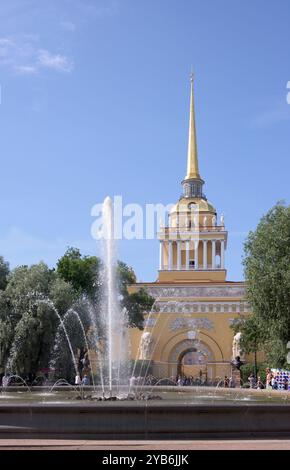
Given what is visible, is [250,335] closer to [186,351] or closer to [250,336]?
[250,336]

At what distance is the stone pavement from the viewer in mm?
8742

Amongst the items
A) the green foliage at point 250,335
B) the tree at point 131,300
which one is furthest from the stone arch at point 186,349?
the green foliage at point 250,335

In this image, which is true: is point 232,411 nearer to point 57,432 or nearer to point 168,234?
point 57,432

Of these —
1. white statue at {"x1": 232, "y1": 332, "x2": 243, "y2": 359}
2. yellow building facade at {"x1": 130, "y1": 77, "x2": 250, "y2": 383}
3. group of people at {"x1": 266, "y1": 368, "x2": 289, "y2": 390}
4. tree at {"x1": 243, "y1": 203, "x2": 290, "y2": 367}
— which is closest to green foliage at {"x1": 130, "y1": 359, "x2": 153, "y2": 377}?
yellow building facade at {"x1": 130, "y1": 77, "x2": 250, "y2": 383}

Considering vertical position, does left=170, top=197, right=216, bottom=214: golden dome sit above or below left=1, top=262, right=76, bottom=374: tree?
above

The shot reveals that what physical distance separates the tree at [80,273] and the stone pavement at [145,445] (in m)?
30.4

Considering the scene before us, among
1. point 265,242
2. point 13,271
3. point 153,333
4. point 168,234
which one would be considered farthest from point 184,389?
point 168,234

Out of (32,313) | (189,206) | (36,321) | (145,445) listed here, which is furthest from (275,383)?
(189,206)

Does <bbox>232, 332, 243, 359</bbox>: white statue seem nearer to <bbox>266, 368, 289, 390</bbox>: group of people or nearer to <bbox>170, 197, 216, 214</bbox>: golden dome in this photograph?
<bbox>266, 368, 289, 390</bbox>: group of people

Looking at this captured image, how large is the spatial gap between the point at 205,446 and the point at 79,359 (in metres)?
30.0

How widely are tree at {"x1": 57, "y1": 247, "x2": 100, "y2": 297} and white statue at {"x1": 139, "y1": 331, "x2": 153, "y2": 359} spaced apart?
12.1m

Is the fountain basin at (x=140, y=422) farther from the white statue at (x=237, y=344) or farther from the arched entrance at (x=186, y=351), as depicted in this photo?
the arched entrance at (x=186, y=351)

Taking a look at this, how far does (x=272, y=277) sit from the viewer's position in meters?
27.8

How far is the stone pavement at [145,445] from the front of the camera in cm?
874
